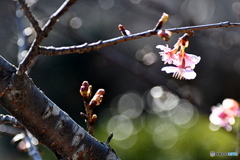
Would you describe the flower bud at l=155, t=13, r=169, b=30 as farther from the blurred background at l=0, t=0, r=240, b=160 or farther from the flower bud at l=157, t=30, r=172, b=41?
the blurred background at l=0, t=0, r=240, b=160

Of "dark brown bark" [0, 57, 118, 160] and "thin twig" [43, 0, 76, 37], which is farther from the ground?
"thin twig" [43, 0, 76, 37]

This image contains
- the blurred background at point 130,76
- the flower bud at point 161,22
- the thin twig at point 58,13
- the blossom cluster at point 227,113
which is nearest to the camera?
the thin twig at point 58,13

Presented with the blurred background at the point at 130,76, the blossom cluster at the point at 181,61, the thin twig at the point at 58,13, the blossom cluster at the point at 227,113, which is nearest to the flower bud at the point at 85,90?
the blossom cluster at the point at 181,61

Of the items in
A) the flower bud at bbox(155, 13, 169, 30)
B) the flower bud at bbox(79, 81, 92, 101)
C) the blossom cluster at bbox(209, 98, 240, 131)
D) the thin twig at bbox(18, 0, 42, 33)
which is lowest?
the blossom cluster at bbox(209, 98, 240, 131)

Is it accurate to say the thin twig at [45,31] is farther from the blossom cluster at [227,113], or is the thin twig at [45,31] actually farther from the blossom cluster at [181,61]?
the blossom cluster at [227,113]

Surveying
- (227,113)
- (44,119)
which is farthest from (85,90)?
(227,113)

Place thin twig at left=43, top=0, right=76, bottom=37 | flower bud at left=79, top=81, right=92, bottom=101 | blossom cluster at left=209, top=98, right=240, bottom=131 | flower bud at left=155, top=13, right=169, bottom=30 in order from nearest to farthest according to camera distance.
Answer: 1. thin twig at left=43, top=0, right=76, bottom=37
2. flower bud at left=155, top=13, right=169, bottom=30
3. flower bud at left=79, top=81, right=92, bottom=101
4. blossom cluster at left=209, top=98, right=240, bottom=131

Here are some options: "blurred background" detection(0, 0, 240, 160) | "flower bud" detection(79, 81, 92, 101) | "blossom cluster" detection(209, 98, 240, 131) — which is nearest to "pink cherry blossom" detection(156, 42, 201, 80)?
"flower bud" detection(79, 81, 92, 101)

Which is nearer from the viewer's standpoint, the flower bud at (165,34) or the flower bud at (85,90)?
the flower bud at (165,34)

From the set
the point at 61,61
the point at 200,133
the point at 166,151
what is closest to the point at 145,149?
the point at 166,151

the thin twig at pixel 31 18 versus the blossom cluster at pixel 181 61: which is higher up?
the thin twig at pixel 31 18
